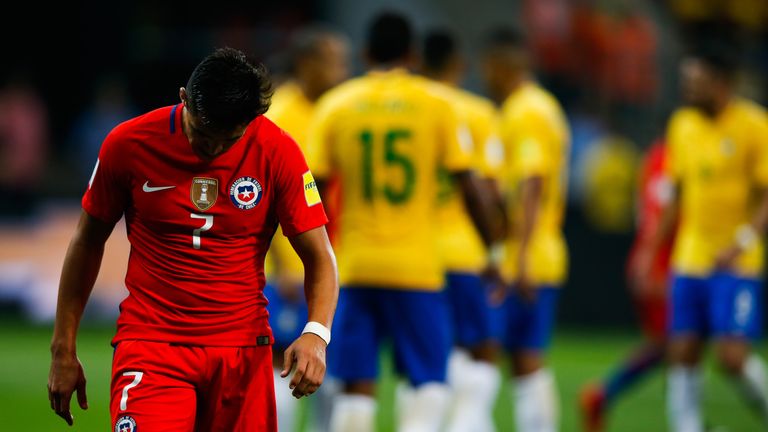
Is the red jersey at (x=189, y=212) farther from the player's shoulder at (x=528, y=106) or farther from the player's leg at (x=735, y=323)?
the player's leg at (x=735, y=323)

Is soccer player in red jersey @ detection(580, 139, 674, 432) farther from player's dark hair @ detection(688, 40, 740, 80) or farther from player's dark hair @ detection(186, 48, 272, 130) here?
player's dark hair @ detection(186, 48, 272, 130)

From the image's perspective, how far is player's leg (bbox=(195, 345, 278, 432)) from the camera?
15.8ft

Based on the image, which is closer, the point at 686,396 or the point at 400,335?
the point at 400,335

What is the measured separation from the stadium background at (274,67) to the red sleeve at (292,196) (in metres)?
9.66

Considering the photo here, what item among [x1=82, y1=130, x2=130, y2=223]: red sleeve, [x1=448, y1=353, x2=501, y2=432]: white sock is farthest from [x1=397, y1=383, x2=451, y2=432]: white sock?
[x1=82, y1=130, x2=130, y2=223]: red sleeve

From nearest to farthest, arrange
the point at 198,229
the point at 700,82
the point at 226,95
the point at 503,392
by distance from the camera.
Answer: the point at 226,95, the point at 198,229, the point at 700,82, the point at 503,392

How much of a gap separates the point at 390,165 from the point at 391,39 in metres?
0.69

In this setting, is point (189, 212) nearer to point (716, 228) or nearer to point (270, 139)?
point (270, 139)

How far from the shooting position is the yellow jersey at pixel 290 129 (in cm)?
838

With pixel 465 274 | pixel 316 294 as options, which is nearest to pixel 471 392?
pixel 465 274

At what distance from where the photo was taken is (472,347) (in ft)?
29.5

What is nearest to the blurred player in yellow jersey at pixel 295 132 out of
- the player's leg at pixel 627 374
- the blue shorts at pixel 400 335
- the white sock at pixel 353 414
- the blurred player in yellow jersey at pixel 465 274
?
the blurred player in yellow jersey at pixel 465 274

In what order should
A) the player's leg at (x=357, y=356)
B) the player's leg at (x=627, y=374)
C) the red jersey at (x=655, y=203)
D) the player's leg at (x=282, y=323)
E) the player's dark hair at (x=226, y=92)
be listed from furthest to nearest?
the red jersey at (x=655, y=203), the player's leg at (x=627, y=374), the player's leg at (x=282, y=323), the player's leg at (x=357, y=356), the player's dark hair at (x=226, y=92)

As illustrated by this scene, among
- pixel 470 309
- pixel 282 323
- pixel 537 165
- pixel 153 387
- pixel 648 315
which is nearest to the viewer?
pixel 153 387
